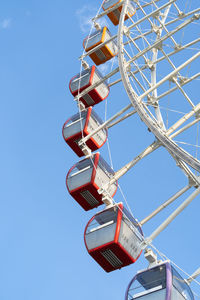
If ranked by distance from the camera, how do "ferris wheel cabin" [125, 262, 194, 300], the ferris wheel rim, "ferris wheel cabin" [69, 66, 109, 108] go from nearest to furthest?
1. the ferris wheel rim
2. "ferris wheel cabin" [125, 262, 194, 300]
3. "ferris wheel cabin" [69, 66, 109, 108]

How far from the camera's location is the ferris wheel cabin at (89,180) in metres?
16.4

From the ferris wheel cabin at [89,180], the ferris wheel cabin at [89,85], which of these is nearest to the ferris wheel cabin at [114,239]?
the ferris wheel cabin at [89,180]

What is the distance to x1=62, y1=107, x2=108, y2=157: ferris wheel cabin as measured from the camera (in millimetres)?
18656

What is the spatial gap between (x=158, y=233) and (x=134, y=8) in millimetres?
11978

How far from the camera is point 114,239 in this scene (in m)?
14.0

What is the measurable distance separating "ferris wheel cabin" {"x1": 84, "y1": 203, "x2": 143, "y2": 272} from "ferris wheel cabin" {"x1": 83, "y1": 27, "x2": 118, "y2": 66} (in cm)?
848

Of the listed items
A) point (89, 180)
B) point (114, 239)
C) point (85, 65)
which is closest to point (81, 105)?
point (85, 65)

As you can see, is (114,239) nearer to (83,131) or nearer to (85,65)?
(83,131)

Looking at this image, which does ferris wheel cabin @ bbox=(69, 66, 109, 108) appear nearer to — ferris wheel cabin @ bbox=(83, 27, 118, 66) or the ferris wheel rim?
ferris wheel cabin @ bbox=(83, 27, 118, 66)

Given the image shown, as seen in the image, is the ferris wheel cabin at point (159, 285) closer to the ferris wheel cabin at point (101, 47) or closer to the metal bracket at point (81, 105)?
the metal bracket at point (81, 105)

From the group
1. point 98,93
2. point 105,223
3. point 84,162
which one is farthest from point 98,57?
point 105,223

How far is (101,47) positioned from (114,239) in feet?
31.1

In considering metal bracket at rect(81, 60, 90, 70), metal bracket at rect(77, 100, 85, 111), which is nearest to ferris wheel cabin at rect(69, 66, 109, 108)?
metal bracket at rect(81, 60, 90, 70)

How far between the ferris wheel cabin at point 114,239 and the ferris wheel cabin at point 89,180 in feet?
5.23
